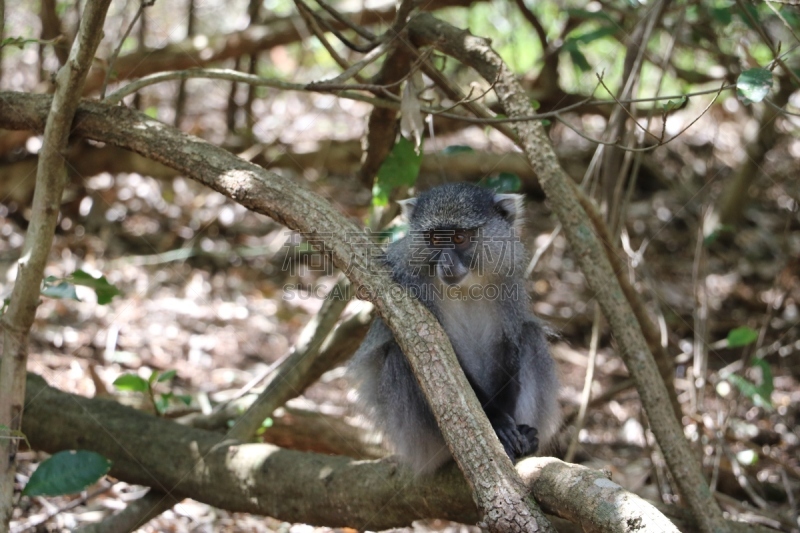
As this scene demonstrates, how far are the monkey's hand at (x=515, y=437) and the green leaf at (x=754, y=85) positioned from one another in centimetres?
228

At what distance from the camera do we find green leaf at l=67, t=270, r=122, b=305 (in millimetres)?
4582

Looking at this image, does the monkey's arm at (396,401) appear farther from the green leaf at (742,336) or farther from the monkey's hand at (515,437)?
the green leaf at (742,336)

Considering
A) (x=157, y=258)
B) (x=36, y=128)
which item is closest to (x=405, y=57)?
(x=36, y=128)

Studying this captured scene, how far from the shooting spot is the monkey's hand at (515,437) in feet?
14.6

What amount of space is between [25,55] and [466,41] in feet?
29.5

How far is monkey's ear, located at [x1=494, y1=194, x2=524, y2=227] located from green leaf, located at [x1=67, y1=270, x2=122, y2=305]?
8.44ft

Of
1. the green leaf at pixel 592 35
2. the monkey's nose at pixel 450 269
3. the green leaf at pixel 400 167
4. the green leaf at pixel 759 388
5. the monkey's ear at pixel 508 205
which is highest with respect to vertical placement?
the green leaf at pixel 592 35

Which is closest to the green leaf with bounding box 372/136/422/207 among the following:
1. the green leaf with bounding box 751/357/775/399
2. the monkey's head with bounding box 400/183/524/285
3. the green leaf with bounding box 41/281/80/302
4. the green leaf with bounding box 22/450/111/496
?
the monkey's head with bounding box 400/183/524/285

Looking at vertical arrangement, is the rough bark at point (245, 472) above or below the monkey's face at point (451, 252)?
below

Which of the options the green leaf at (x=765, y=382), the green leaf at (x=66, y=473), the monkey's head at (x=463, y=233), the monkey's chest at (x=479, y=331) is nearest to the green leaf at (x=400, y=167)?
the monkey's head at (x=463, y=233)

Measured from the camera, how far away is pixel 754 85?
4.05 meters

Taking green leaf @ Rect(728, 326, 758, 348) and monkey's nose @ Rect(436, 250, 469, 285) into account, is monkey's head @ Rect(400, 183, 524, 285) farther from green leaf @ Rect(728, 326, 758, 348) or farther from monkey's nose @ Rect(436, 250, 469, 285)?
green leaf @ Rect(728, 326, 758, 348)

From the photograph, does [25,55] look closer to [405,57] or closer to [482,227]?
[405,57]

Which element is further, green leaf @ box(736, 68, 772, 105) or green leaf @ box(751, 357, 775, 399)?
green leaf @ box(751, 357, 775, 399)
